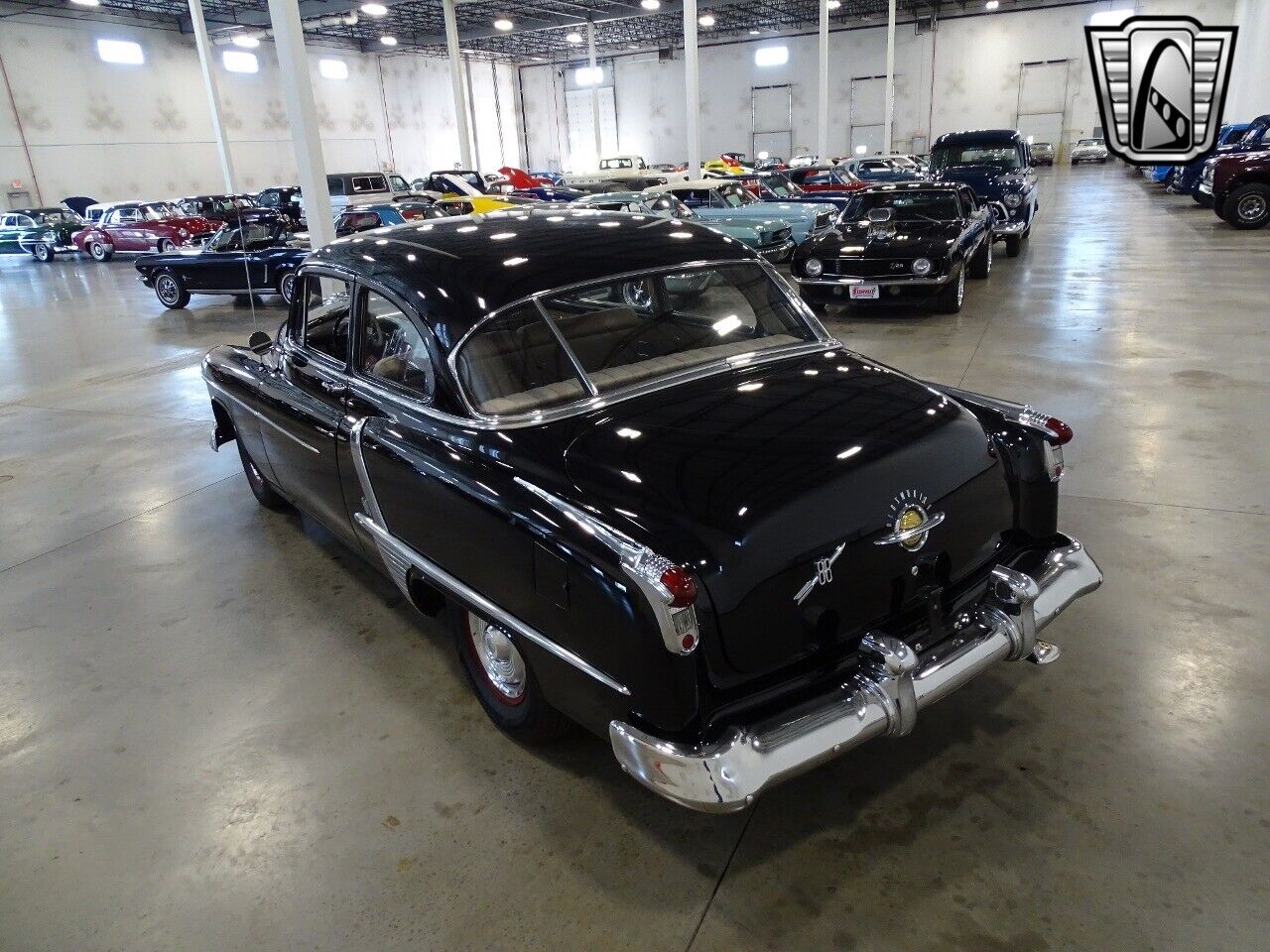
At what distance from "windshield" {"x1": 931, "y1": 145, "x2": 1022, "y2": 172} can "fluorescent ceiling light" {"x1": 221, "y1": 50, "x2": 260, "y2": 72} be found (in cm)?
2620

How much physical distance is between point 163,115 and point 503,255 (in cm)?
3160

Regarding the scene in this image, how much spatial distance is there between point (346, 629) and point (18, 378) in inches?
294

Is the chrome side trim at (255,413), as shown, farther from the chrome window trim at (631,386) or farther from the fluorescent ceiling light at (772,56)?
the fluorescent ceiling light at (772,56)

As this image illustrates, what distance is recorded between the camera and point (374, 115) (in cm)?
3606

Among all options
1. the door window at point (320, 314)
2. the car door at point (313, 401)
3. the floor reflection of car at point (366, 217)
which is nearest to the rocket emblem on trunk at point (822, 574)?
the car door at point (313, 401)

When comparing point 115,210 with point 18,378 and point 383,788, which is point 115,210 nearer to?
point 18,378

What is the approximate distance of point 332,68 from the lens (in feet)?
112

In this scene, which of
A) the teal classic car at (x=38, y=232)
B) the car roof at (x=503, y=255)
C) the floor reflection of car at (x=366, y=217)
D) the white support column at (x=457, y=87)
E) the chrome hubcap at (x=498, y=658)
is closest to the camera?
the chrome hubcap at (x=498, y=658)

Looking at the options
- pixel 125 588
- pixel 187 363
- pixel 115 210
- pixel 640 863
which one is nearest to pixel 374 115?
pixel 115 210

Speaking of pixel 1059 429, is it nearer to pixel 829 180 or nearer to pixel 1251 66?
pixel 829 180

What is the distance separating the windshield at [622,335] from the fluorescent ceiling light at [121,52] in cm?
3102

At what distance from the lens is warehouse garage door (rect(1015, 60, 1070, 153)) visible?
3559 centimetres

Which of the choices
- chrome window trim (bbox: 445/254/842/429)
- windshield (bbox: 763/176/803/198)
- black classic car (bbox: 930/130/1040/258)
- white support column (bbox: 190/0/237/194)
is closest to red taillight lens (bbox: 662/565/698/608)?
chrome window trim (bbox: 445/254/842/429)

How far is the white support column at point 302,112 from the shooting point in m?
8.82
